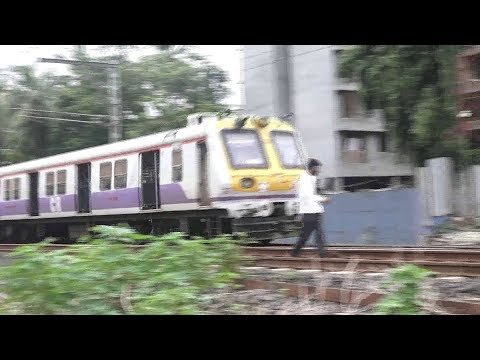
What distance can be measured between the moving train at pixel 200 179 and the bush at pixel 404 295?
5647mm

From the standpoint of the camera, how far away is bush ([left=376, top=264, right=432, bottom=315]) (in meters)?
4.73

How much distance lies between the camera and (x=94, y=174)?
552 inches

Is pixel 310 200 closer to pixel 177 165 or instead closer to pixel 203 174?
pixel 203 174

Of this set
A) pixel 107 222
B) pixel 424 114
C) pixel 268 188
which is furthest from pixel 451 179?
pixel 107 222

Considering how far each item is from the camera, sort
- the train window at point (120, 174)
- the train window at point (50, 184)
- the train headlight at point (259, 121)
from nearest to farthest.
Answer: the train headlight at point (259, 121) < the train window at point (120, 174) < the train window at point (50, 184)

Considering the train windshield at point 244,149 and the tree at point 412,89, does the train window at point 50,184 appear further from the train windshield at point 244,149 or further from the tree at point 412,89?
the tree at point 412,89

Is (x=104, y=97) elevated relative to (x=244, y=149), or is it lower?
elevated

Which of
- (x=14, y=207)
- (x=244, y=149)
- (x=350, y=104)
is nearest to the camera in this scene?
(x=244, y=149)

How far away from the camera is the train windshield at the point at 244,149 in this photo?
10.9m

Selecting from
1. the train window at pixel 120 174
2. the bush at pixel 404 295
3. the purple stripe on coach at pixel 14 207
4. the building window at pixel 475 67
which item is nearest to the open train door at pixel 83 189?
the train window at pixel 120 174

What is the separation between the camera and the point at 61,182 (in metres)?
15.4

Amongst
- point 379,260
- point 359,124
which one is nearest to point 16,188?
point 379,260

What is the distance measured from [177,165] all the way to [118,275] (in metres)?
6.00
